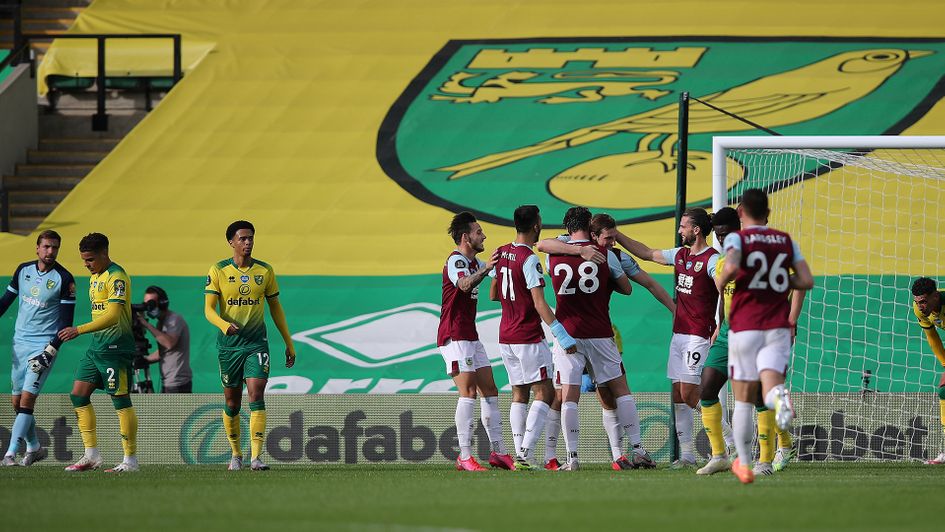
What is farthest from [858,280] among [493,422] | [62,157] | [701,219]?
[62,157]

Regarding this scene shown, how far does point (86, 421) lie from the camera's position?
1135 cm

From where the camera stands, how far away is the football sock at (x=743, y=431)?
8484mm

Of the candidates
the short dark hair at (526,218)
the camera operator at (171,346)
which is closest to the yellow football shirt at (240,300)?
the short dark hair at (526,218)

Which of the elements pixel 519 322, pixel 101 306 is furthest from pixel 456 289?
pixel 101 306

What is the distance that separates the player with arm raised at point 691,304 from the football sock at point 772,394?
247 cm

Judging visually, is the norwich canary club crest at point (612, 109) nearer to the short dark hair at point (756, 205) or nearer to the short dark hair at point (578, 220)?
the short dark hair at point (578, 220)

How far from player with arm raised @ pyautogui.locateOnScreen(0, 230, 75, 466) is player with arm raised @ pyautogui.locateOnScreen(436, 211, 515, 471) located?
373cm

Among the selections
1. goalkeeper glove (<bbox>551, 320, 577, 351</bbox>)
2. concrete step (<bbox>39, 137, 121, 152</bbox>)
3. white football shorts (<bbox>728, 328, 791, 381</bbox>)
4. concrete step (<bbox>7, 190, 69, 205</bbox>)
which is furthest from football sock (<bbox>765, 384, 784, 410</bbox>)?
concrete step (<bbox>39, 137, 121, 152</bbox>)

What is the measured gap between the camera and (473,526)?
6180 millimetres

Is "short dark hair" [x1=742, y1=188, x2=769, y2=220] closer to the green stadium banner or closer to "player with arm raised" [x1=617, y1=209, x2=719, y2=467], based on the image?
"player with arm raised" [x1=617, y1=209, x2=719, y2=467]

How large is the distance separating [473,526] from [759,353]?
3.09 m

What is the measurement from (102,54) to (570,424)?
557 inches

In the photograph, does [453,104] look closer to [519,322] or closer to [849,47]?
[849,47]

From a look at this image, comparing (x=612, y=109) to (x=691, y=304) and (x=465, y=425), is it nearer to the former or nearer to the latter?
(x=691, y=304)
